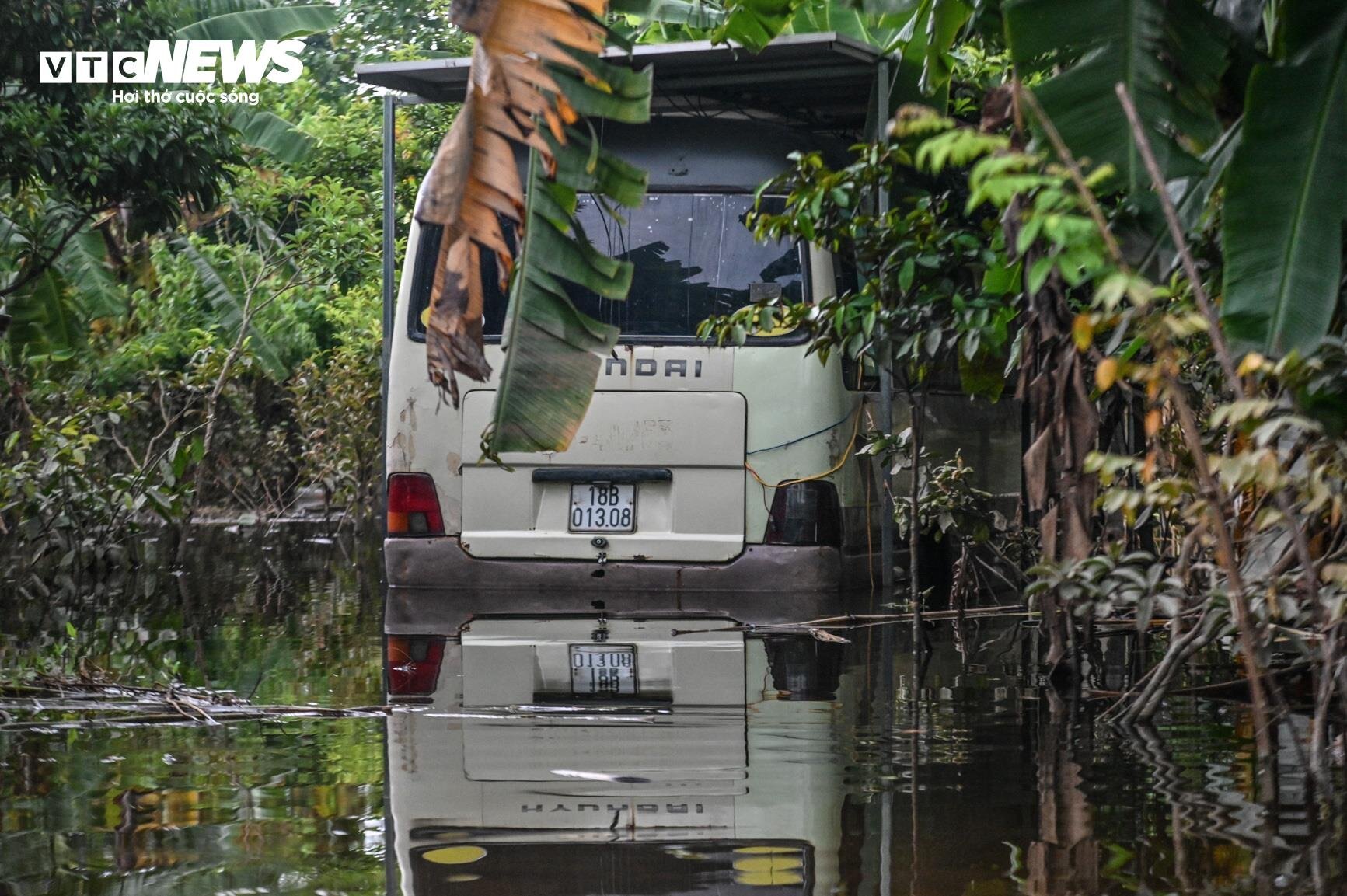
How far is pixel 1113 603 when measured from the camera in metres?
5.09

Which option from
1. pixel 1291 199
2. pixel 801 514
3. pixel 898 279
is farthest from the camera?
pixel 801 514

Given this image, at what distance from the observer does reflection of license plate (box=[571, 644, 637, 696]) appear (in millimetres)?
5898

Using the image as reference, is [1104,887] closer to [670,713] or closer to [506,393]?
[670,713]

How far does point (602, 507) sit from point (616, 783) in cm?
440

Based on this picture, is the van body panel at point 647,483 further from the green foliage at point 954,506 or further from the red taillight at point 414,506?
the green foliage at point 954,506

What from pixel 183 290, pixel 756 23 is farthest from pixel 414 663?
pixel 183 290

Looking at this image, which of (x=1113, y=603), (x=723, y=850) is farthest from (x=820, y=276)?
(x=723, y=850)

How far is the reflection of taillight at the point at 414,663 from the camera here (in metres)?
6.09

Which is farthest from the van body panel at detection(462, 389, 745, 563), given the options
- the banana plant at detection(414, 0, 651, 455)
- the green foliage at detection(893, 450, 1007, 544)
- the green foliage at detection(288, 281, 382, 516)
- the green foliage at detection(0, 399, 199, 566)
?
the green foliage at detection(288, 281, 382, 516)

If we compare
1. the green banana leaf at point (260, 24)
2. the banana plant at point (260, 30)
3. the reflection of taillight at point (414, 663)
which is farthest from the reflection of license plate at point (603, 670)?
the green banana leaf at point (260, 24)

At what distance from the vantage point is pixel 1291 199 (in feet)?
15.6

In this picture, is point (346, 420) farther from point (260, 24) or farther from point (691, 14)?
point (691, 14)

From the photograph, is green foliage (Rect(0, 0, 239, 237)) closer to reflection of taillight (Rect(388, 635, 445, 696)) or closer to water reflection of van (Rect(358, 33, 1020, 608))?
water reflection of van (Rect(358, 33, 1020, 608))

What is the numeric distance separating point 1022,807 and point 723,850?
0.80 meters
